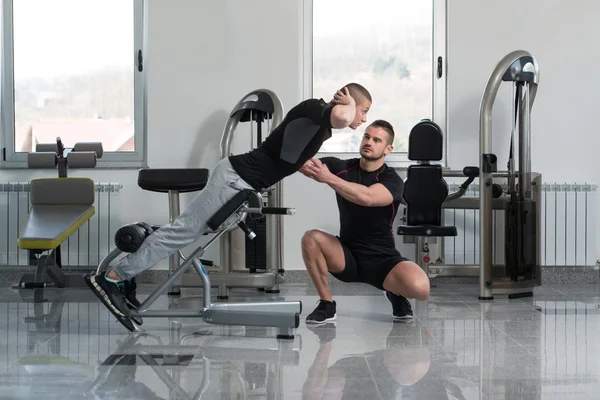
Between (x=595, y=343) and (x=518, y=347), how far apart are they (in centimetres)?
41

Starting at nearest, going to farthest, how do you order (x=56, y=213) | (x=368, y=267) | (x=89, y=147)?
1. (x=368, y=267)
2. (x=56, y=213)
3. (x=89, y=147)

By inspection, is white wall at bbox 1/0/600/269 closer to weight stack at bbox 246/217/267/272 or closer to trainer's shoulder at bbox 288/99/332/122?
weight stack at bbox 246/217/267/272

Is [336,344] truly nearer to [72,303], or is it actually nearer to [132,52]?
[72,303]

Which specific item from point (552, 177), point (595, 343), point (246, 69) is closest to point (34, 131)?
point (246, 69)

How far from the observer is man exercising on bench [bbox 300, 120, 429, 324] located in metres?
4.23

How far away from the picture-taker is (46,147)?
6.19m

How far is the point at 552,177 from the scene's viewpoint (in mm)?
6352

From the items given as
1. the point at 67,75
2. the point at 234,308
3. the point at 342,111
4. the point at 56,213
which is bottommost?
the point at 234,308

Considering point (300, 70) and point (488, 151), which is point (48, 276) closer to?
point (300, 70)

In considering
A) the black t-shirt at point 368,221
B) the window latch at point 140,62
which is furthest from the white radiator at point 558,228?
the window latch at point 140,62

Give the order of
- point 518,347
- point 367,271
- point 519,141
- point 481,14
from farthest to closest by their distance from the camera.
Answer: point 481,14 < point 519,141 < point 367,271 < point 518,347

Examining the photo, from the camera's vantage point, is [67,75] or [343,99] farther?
[67,75]

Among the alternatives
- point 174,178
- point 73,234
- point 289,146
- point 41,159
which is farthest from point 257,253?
point 289,146

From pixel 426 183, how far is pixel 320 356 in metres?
2.51
